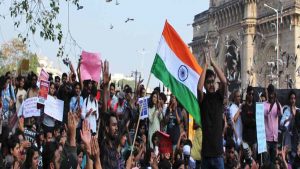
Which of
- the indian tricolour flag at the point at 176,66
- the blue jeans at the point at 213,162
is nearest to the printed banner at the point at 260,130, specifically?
the indian tricolour flag at the point at 176,66

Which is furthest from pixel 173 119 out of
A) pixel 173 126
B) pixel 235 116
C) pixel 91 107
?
pixel 91 107

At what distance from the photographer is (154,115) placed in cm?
1182

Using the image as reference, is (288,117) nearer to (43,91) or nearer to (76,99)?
(76,99)

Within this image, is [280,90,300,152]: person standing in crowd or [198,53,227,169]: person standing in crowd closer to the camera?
[198,53,227,169]: person standing in crowd

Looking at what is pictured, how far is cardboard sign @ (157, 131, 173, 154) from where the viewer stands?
10852 millimetres

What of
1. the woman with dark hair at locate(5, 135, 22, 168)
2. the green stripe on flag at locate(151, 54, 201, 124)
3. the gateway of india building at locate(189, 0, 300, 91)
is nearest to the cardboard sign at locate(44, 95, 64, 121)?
the woman with dark hair at locate(5, 135, 22, 168)

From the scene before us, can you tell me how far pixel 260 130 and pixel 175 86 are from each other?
3719 millimetres

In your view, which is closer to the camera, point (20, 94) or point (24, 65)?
point (20, 94)

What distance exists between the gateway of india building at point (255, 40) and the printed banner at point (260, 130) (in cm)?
2185

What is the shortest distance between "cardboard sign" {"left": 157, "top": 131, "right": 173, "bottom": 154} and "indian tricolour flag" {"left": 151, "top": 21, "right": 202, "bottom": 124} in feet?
10.6

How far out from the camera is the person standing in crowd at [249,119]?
11.6 m

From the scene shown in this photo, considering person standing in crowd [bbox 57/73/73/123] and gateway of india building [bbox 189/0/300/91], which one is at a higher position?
gateway of india building [bbox 189/0/300/91]

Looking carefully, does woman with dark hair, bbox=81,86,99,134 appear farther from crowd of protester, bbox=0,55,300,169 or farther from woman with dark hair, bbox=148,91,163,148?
woman with dark hair, bbox=148,91,163,148

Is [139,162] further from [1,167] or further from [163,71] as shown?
[1,167]
